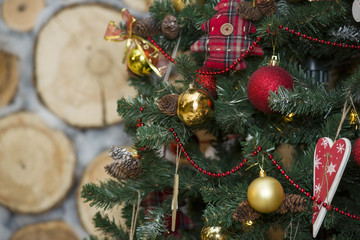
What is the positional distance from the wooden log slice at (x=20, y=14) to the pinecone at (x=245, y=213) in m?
0.87

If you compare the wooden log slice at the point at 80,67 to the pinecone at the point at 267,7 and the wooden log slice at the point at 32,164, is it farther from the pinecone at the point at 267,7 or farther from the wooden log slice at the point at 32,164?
the pinecone at the point at 267,7

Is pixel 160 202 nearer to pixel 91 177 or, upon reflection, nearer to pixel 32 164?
pixel 91 177

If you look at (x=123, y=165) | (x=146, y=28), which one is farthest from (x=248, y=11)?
(x=123, y=165)

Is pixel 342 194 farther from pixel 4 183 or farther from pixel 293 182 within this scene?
pixel 4 183

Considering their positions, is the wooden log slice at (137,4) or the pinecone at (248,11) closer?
the pinecone at (248,11)

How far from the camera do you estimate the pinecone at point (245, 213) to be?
556 mm

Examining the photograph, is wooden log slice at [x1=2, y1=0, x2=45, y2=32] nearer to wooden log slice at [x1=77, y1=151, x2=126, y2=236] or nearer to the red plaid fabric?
wooden log slice at [x1=77, y1=151, x2=126, y2=236]

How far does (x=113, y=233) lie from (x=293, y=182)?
0.45 m

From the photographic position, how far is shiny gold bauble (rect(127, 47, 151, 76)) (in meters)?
0.82

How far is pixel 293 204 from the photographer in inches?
21.8

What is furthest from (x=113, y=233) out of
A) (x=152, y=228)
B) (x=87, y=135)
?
(x=87, y=135)

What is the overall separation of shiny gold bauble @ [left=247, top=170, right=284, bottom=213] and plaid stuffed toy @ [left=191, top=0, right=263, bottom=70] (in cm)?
24

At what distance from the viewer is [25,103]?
1120mm

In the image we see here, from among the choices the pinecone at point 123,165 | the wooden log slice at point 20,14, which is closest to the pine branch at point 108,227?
the pinecone at point 123,165
